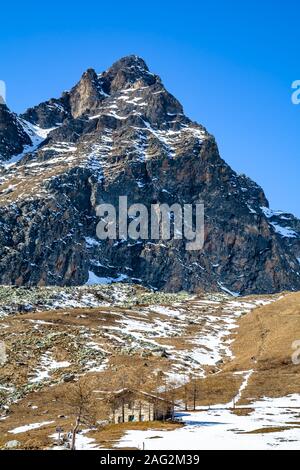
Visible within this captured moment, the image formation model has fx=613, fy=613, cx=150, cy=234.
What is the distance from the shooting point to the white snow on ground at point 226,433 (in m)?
56.5

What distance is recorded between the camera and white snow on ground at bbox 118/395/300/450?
185 ft

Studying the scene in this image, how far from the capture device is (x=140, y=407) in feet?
265

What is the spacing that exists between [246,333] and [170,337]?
20.5m

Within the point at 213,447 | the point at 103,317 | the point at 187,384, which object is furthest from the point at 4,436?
the point at 103,317

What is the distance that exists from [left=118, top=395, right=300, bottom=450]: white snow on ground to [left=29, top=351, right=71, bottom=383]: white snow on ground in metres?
32.3

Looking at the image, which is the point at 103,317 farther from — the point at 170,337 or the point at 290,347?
the point at 290,347

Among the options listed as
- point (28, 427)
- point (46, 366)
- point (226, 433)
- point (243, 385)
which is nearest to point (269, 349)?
point (243, 385)

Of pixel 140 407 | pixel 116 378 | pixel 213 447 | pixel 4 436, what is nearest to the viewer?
pixel 213 447

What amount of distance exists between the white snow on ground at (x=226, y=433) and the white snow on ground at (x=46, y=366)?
32315 millimetres

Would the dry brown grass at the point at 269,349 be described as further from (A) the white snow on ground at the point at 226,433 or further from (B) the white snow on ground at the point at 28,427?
(B) the white snow on ground at the point at 28,427

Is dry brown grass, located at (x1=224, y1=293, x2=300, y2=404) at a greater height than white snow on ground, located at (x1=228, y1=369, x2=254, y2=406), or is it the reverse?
dry brown grass, located at (x1=224, y1=293, x2=300, y2=404)

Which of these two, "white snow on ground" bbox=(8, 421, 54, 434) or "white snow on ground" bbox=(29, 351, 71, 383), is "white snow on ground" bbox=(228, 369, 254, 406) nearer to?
"white snow on ground" bbox=(8, 421, 54, 434)

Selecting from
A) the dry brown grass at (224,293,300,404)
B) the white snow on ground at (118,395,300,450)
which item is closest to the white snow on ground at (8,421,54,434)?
the white snow on ground at (118,395,300,450)
